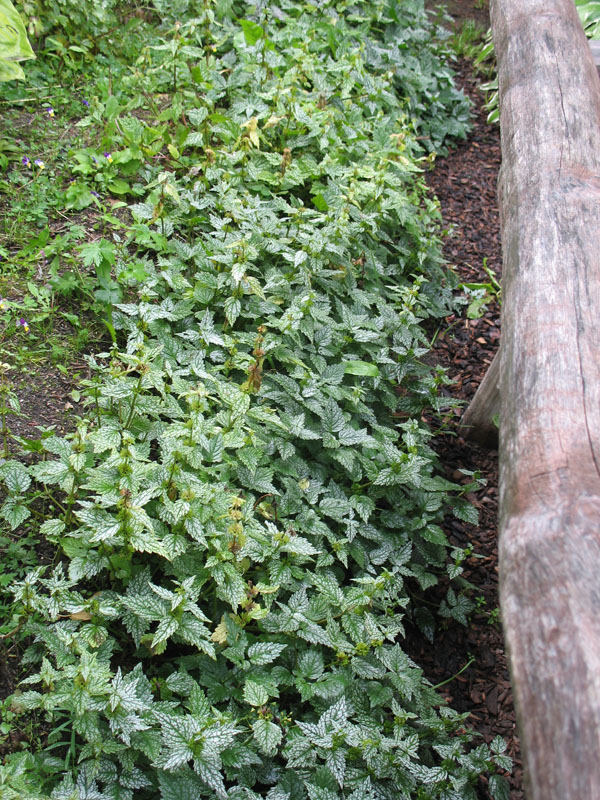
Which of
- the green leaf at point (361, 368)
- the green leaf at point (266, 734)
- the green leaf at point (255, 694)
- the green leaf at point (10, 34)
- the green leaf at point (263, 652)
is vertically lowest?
the green leaf at point (266, 734)

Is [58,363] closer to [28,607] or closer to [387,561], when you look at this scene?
[28,607]

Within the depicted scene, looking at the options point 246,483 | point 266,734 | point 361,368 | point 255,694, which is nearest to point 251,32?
point 361,368

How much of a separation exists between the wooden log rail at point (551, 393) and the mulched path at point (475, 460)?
514 millimetres

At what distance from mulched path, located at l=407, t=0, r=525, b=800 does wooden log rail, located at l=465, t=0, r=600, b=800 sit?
20.2 inches

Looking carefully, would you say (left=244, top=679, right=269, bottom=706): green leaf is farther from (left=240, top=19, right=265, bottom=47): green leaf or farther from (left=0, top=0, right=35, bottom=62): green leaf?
(left=240, top=19, right=265, bottom=47): green leaf

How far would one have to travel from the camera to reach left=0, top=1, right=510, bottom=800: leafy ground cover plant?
207 centimetres

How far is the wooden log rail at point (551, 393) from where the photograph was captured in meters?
1.19

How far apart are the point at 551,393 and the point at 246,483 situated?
1.21 meters

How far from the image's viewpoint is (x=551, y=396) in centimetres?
179

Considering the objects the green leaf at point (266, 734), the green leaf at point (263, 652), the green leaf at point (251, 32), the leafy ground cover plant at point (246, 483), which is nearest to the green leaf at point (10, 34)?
the leafy ground cover plant at point (246, 483)

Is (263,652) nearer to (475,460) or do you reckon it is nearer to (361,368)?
(361,368)

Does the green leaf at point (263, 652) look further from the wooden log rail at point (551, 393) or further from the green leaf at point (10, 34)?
the green leaf at point (10, 34)

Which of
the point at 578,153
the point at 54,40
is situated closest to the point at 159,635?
the point at 578,153

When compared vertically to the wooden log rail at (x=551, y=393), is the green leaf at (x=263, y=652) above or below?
below
